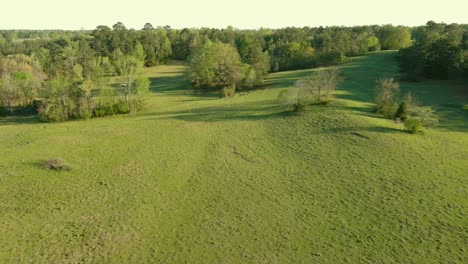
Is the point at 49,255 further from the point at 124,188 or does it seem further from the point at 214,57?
the point at 214,57

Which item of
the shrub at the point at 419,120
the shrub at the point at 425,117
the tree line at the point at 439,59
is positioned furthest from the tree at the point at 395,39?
the shrub at the point at 425,117

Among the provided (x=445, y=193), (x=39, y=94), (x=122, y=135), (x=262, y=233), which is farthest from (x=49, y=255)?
(x=39, y=94)

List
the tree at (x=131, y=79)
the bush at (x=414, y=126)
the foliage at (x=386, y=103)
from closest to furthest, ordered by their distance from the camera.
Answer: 1. the bush at (x=414, y=126)
2. the foliage at (x=386, y=103)
3. the tree at (x=131, y=79)

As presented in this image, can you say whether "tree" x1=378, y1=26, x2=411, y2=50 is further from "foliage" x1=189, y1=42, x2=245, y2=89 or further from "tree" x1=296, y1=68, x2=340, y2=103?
"tree" x1=296, y1=68, x2=340, y2=103

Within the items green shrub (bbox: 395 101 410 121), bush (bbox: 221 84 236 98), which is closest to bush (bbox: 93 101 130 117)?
bush (bbox: 221 84 236 98)

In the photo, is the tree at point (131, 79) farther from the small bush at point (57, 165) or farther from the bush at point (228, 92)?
the small bush at point (57, 165)

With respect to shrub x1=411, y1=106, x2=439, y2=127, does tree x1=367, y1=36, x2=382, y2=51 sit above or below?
above
